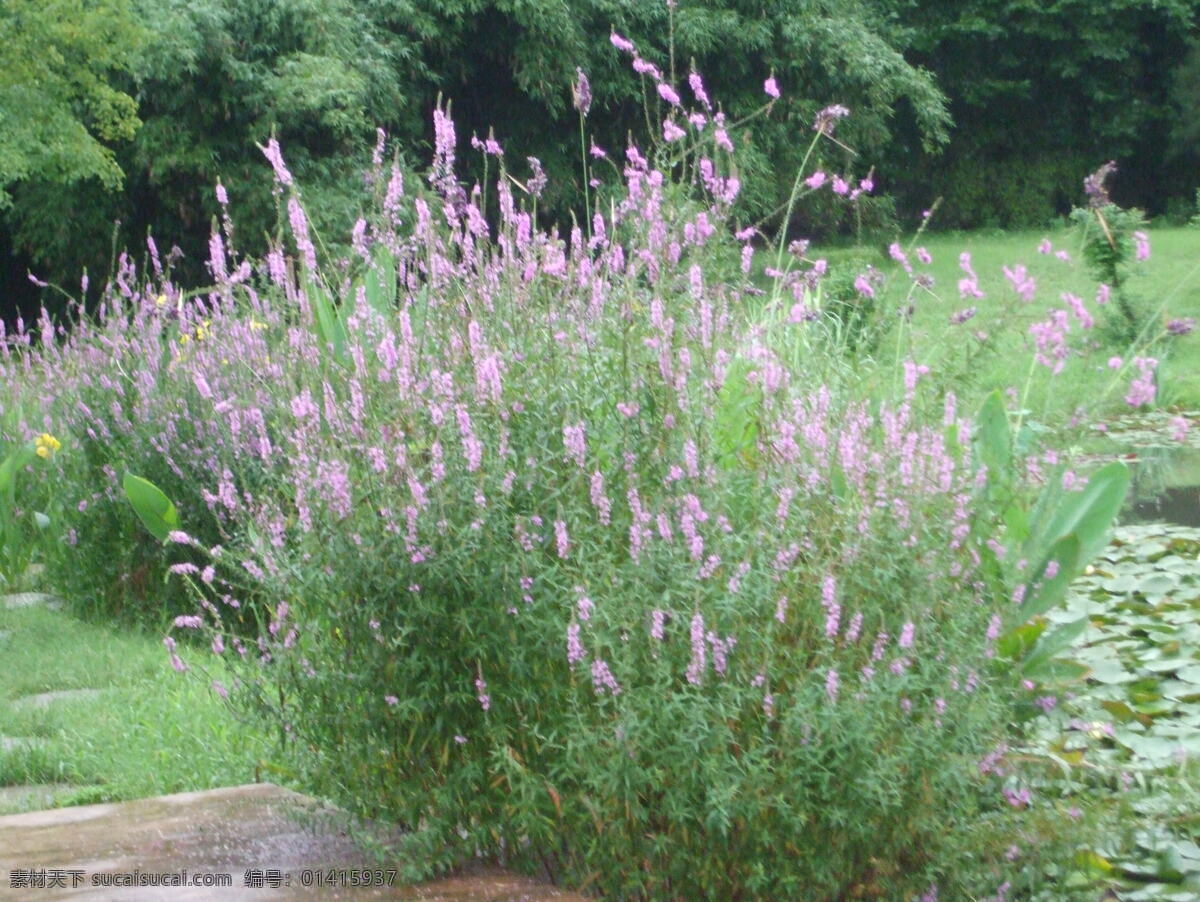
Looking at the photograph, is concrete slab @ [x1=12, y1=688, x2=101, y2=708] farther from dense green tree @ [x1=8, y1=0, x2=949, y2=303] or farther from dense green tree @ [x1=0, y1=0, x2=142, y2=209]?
dense green tree @ [x1=0, y1=0, x2=142, y2=209]

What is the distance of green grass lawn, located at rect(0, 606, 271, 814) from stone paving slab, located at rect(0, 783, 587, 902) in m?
0.17

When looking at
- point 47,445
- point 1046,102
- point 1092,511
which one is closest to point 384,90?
point 47,445

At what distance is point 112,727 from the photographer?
3.79 meters

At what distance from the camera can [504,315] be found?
9.68 ft

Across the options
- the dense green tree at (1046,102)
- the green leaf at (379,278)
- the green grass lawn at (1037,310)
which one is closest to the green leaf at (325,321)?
the green leaf at (379,278)

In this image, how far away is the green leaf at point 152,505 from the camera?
4.45 meters

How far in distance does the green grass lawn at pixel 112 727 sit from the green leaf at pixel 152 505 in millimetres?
441

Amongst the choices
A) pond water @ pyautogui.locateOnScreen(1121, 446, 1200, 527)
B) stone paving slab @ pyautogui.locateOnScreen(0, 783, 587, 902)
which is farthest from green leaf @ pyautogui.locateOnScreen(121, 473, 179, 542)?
pond water @ pyautogui.locateOnScreen(1121, 446, 1200, 527)

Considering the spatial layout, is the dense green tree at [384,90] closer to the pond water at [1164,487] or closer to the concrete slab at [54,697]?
the pond water at [1164,487]

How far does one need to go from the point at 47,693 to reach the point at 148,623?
0.83 meters

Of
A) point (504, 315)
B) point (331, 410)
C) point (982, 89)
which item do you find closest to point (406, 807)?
point (331, 410)

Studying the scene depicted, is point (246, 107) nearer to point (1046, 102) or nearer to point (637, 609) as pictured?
point (637, 609)

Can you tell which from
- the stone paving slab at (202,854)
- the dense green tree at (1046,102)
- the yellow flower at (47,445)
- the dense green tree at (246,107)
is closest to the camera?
the stone paving slab at (202,854)

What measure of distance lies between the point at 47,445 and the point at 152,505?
6.37 ft
